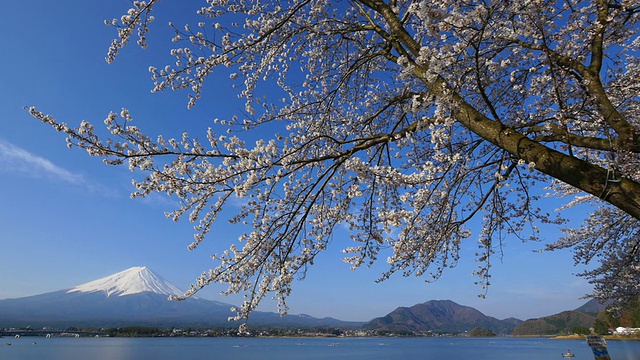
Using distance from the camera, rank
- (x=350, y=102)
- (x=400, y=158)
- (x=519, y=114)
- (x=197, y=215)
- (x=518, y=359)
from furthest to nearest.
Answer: (x=518, y=359) < (x=350, y=102) < (x=400, y=158) < (x=519, y=114) < (x=197, y=215)

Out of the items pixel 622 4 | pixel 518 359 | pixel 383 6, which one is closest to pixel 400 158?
pixel 383 6

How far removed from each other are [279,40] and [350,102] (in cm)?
119

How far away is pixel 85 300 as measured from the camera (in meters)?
198

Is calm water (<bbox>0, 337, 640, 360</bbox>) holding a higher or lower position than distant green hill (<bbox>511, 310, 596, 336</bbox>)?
lower

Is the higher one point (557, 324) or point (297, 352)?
point (557, 324)

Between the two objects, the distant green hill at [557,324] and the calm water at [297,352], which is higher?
the distant green hill at [557,324]

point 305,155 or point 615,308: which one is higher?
point 305,155

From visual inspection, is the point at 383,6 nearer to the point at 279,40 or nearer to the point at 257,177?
the point at 279,40

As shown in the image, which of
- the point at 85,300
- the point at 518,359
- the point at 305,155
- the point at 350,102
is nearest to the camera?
the point at 305,155

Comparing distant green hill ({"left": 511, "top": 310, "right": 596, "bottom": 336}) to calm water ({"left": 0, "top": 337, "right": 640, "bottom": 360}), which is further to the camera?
distant green hill ({"left": 511, "top": 310, "right": 596, "bottom": 336})

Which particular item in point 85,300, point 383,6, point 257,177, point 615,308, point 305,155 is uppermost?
point 85,300

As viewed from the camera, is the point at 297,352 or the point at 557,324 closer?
the point at 297,352

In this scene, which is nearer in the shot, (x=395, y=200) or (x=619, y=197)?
(x=619, y=197)

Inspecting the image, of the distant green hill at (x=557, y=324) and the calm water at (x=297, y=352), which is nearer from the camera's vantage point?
the calm water at (x=297, y=352)
